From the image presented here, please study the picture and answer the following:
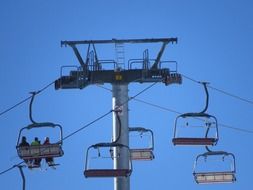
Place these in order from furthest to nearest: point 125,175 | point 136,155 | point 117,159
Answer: point 136,155 < point 117,159 < point 125,175

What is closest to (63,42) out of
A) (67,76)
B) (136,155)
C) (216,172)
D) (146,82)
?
(67,76)

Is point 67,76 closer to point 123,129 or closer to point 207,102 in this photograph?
point 123,129

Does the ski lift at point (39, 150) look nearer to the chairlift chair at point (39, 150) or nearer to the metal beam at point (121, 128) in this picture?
the chairlift chair at point (39, 150)

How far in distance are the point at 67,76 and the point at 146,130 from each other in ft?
13.2

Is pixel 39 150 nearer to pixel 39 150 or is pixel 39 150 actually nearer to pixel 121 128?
pixel 39 150

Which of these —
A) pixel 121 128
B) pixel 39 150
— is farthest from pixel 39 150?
pixel 121 128

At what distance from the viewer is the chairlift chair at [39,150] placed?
23672 millimetres

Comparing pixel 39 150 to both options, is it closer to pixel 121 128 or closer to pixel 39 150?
pixel 39 150

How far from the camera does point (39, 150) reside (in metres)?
23.9

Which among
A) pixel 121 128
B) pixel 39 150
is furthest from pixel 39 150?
pixel 121 128

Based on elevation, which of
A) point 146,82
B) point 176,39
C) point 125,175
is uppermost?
point 176,39

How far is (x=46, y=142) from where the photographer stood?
24.6 meters

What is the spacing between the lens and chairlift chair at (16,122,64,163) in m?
23.7

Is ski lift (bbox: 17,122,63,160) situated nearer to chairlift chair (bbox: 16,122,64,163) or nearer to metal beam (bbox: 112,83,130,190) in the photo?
chairlift chair (bbox: 16,122,64,163)
